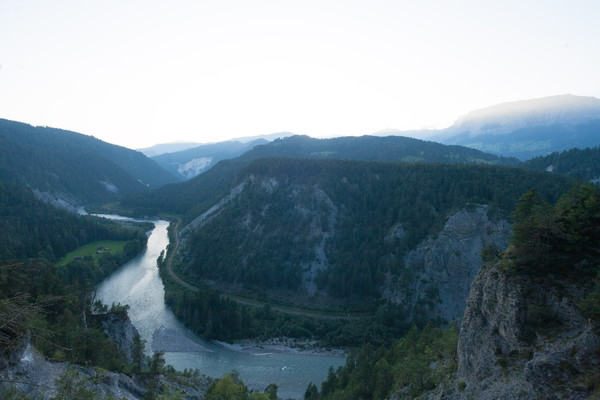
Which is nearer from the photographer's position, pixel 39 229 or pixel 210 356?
pixel 210 356

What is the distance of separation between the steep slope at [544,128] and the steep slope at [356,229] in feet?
403

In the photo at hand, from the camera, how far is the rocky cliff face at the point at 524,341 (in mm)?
10000

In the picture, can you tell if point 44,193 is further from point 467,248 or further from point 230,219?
point 467,248

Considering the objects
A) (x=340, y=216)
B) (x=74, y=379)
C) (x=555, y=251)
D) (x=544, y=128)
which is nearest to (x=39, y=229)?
(x=340, y=216)

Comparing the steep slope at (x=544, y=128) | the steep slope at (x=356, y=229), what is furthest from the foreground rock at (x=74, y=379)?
the steep slope at (x=544, y=128)

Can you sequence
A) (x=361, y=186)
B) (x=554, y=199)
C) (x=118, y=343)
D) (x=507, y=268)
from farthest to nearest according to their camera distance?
(x=361, y=186) → (x=554, y=199) → (x=118, y=343) → (x=507, y=268)

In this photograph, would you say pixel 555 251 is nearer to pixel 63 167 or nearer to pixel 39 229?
pixel 39 229

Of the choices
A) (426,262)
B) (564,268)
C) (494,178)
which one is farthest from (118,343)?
(494,178)

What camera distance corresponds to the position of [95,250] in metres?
66.3

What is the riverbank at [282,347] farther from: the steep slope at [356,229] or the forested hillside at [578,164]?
the forested hillside at [578,164]

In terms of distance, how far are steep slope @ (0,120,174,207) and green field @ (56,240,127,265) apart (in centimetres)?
4292

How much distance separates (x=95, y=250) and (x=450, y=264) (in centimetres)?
6435

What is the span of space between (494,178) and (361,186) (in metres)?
20.7

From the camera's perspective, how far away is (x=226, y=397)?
835 inches
